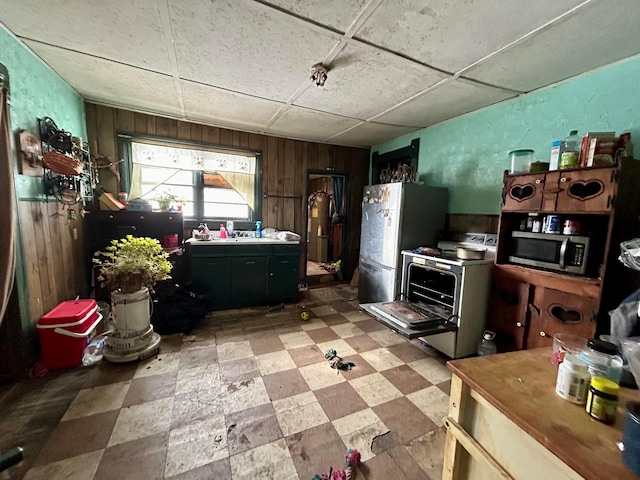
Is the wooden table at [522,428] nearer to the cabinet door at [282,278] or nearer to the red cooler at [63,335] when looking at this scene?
the red cooler at [63,335]

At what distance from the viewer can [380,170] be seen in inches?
170

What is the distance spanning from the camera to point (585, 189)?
1.71 meters

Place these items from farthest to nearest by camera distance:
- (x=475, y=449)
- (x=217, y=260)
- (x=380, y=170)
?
1. (x=380, y=170)
2. (x=217, y=260)
3. (x=475, y=449)

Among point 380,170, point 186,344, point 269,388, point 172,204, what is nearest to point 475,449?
point 269,388

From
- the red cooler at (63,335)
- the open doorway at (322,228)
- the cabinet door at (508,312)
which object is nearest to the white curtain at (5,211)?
the red cooler at (63,335)

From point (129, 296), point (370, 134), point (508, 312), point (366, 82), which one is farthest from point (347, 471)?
point (370, 134)

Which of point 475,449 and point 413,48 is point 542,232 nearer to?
point 413,48

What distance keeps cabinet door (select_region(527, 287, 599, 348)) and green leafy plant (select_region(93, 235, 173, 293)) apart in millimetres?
2951

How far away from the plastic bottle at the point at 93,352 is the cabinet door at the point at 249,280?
1.27m

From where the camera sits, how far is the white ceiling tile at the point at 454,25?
1.34m

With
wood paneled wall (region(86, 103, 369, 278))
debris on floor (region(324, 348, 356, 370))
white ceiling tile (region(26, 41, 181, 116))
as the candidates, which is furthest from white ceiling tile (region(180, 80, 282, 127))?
debris on floor (region(324, 348, 356, 370))

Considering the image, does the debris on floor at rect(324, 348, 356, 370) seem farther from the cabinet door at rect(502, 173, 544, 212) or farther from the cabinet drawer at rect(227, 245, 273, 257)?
the cabinet door at rect(502, 173, 544, 212)

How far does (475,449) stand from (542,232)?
5.77 feet

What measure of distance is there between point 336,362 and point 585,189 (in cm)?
216
